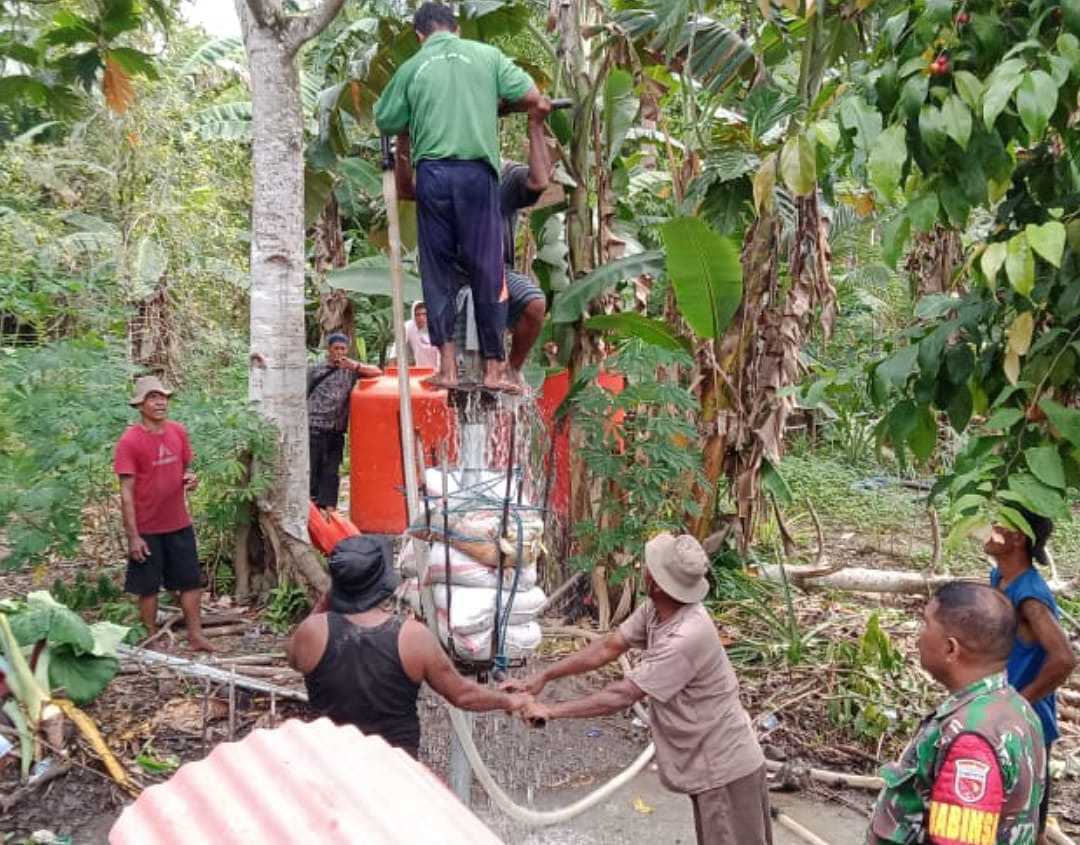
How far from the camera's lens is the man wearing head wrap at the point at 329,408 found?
22.4 feet

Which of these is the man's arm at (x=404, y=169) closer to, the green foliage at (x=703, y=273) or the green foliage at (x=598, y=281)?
the green foliage at (x=703, y=273)

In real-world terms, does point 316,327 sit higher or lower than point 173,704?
higher

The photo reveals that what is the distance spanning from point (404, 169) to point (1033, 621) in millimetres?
2515

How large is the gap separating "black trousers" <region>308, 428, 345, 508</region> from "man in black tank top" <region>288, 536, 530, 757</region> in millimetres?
4186

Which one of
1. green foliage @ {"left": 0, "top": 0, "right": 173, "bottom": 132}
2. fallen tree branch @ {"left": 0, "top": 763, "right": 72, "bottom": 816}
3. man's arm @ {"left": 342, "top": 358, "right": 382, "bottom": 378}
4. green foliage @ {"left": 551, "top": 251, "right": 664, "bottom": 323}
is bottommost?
fallen tree branch @ {"left": 0, "top": 763, "right": 72, "bottom": 816}

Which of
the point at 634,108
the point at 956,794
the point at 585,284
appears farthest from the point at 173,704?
the point at 634,108

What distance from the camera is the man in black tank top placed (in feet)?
8.86

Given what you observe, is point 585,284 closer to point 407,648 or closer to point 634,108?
point 634,108

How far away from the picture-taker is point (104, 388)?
576cm

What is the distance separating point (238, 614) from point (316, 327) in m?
6.85

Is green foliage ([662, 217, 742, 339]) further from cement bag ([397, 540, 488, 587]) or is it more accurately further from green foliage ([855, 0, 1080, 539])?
cement bag ([397, 540, 488, 587])

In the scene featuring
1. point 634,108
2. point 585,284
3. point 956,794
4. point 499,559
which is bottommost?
point 956,794

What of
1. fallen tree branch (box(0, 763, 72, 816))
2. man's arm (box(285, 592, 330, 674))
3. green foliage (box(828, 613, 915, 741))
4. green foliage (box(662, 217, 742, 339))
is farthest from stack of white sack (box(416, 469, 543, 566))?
green foliage (box(828, 613, 915, 741))

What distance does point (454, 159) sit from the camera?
332 cm
